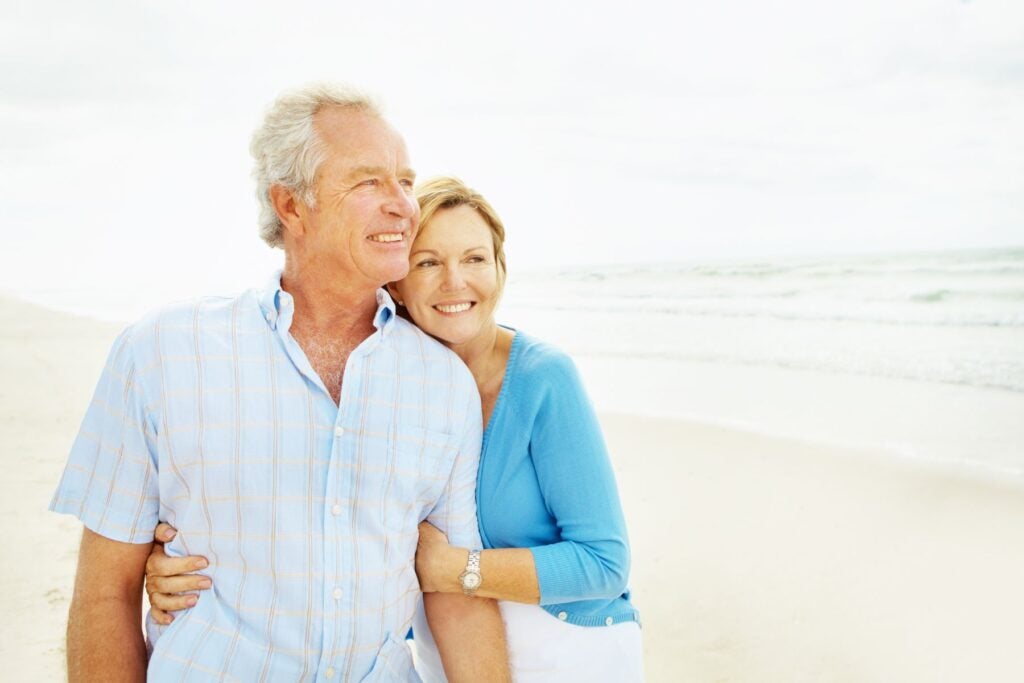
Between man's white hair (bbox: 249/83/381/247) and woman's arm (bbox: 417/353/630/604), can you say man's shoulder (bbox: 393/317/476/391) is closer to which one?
woman's arm (bbox: 417/353/630/604)

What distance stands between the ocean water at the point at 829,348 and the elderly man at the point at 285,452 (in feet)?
19.9

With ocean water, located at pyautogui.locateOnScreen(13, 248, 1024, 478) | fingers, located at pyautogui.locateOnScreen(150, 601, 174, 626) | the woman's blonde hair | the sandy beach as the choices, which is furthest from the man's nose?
ocean water, located at pyautogui.locateOnScreen(13, 248, 1024, 478)

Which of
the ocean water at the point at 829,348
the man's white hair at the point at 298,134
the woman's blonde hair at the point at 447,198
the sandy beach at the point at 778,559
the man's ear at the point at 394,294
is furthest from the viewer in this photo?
the ocean water at the point at 829,348

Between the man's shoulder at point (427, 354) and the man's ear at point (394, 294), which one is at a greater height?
the man's ear at point (394, 294)

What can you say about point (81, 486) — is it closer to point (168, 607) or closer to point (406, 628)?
point (168, 607)

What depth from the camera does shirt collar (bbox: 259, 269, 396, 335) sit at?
1919 mm

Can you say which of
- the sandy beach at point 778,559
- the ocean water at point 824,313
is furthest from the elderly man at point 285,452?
the ocean water at point 824,313

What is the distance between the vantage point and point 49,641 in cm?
362

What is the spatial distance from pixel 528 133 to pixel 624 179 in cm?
586

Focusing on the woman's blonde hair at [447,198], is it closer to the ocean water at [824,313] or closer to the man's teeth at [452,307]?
the man's teeth at [452,307]

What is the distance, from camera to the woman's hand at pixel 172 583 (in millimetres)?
1768

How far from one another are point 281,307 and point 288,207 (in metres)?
0.26

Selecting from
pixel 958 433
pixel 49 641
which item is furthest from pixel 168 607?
pixel 958 433

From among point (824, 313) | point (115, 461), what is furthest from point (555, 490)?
point (824, 313)
